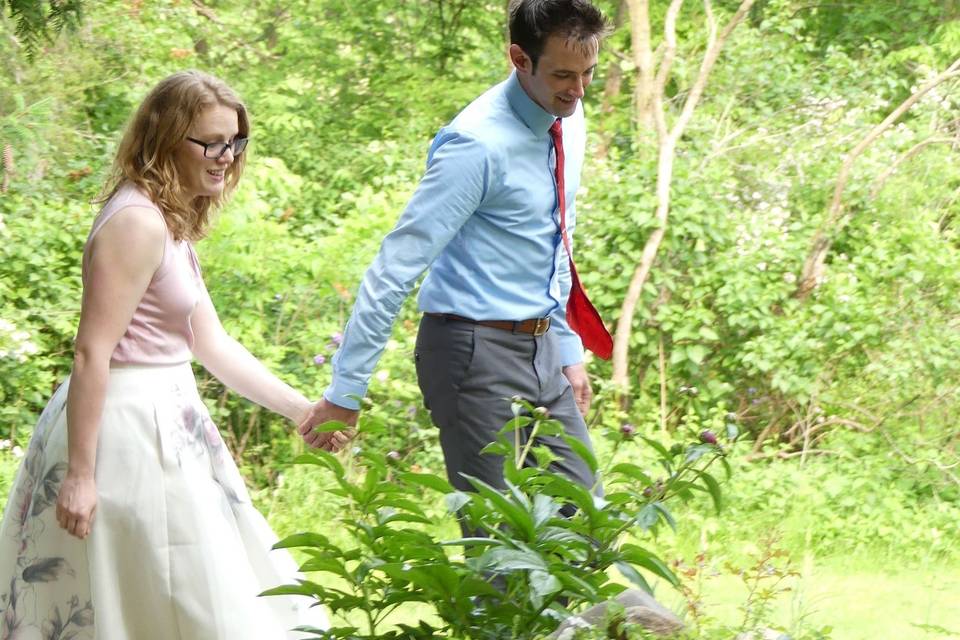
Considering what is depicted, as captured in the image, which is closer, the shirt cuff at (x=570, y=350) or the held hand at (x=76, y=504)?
the held hand at (x=76, y=504)

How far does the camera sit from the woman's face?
2727 mm

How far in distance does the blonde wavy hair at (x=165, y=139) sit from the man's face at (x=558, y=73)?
766 mm

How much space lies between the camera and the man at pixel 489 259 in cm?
305

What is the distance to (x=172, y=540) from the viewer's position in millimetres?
2729

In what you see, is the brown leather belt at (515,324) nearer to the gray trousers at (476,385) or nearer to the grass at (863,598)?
the gray trousers at (476,385)

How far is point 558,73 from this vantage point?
3.09 m

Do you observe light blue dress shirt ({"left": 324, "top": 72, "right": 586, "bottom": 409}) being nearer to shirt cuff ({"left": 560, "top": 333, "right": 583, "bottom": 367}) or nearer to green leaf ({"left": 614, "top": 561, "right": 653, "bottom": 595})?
shirt cuff ({"left": 560, "top": 333, "right": 583, "bottom": 367})

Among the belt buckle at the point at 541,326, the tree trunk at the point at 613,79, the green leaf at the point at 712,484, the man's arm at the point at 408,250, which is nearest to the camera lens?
the green leaf at the point at 712,484

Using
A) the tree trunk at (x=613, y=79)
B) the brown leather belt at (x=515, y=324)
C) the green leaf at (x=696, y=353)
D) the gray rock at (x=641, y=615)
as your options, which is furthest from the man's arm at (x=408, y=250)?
the tree trunk at (x=613, y=79)

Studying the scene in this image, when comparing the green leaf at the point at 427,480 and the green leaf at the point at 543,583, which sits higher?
the green leaf at the point at 427,480

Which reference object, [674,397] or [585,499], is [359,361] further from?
[674,397]

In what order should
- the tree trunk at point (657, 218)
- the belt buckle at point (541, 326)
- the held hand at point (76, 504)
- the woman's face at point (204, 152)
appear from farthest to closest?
the tree trunk at point (657, 218) < the belt buckle at point (541, 326) < the woman's face at point (204, 152) < the held hand at point (76, 504)

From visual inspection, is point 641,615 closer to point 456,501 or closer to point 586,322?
point 456,501

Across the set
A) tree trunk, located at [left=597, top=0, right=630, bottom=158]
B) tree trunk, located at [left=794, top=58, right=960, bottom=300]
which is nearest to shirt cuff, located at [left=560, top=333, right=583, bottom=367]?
tree trunk, located at [left=794, top=58, right=960, bottom=300]
